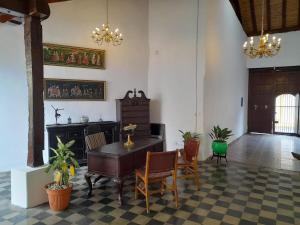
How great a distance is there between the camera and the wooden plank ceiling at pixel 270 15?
29.7 feet

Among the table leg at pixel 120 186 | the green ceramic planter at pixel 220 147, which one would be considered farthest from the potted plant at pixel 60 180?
the green ceramic planter at pixel 220 147

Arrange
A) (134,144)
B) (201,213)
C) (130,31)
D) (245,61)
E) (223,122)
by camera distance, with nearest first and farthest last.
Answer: (201,213), (134,144), (130,31), (223,122), (245,61)

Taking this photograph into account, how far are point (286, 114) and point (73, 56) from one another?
923cm

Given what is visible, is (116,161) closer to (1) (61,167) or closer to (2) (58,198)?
(1) (61,167)

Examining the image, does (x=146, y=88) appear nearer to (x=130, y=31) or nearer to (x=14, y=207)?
(x=130, y=31)

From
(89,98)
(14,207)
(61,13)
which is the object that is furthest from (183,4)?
(14,207)

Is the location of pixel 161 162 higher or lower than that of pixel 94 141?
lower

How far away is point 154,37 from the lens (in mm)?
6887

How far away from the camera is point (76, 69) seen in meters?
5.90

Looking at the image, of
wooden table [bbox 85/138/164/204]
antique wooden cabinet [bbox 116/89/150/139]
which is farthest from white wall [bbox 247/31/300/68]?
wooden table [bbox 85/138/164/204]

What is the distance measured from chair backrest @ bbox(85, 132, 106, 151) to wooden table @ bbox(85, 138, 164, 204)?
35cm

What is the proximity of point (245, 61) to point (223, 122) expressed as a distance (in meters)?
4.51


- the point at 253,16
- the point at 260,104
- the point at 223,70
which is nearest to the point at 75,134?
the point at 223,70

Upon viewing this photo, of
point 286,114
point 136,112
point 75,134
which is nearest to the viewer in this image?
point 75,134
